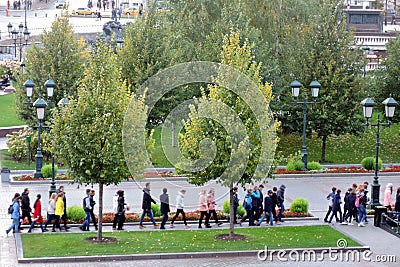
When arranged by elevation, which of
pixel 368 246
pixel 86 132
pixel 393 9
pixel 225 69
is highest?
pixel 393 9

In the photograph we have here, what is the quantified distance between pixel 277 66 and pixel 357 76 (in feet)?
12.6

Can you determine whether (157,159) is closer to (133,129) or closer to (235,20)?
(235,20)

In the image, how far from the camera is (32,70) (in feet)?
141

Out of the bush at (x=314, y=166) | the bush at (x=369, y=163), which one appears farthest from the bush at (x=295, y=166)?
the bush at (x=369, y=163)

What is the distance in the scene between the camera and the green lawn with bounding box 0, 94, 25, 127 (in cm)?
5031

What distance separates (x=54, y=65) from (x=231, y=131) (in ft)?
58.3

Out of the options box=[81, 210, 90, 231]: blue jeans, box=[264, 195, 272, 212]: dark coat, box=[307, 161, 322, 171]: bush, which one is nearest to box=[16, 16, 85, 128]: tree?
box=[307, 161, 322, 171]: bush

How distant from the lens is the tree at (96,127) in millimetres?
26062

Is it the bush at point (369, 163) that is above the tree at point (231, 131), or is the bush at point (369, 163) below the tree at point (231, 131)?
below

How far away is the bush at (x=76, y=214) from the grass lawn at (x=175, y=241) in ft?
4.89

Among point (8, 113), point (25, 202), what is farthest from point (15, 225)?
point (8, 113)

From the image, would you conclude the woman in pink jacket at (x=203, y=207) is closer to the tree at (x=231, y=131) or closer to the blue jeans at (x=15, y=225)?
the tree at (x=231, y=131)

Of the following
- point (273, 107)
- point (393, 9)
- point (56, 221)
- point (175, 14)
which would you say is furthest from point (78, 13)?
point (56, 221)

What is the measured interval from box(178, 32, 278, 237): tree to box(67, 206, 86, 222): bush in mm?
3962
